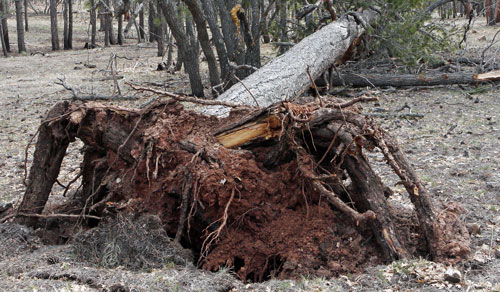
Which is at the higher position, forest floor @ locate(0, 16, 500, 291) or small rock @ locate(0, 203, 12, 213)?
forest floor @ locate(0, 16, 500, 291)

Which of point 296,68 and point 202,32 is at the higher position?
point 202,32

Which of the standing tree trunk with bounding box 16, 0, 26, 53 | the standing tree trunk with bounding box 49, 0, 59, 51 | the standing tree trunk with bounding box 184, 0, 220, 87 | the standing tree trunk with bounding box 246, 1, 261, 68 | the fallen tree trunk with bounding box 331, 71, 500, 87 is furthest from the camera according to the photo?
the standing tree trunk with bounding box 49, 0, 59, 51

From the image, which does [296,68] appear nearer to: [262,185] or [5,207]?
[262,185]

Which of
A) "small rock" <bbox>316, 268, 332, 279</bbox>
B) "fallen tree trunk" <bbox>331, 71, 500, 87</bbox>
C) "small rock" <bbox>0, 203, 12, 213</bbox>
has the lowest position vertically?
"small rock" <bbox>0, 203, 12, 213</bbox>

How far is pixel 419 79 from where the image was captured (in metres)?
9.20

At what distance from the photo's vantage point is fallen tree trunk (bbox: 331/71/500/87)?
29.8 ft

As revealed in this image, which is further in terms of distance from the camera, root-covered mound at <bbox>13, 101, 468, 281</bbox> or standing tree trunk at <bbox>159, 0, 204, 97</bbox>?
standing tree trunk at <bbox>159, 0, 204, 97</bbox>

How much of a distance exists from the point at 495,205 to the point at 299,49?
4.03 m

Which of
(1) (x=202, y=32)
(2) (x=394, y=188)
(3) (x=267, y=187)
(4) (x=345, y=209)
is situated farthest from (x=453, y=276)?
(1) (x=202, y=32)

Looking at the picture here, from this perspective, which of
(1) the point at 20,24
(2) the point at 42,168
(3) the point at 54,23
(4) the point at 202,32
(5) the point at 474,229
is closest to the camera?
(5) the point at 474,229

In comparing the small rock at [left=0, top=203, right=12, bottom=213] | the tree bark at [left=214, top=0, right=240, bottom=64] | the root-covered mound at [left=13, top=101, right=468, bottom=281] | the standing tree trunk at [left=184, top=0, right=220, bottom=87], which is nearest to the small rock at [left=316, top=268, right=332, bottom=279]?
the root-covered mound at [left=13, top=101, right=468, bottom=281]

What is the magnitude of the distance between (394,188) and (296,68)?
2398 mm

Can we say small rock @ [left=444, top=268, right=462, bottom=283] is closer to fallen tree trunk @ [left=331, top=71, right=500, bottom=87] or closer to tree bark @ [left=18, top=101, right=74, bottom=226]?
tree bark @ [left=18, top=101, right=74, bottom=226]

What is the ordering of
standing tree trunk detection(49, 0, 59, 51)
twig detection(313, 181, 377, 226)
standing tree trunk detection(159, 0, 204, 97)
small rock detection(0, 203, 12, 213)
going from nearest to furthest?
1. twig detection(313, 181, 377, 226)
2. small rock detection(0, 203, 12, 213)
3. standing tree trunk detection(159, 0, 204, 97)
4. standing tree trunk detection(49, 0, 59, 51)
